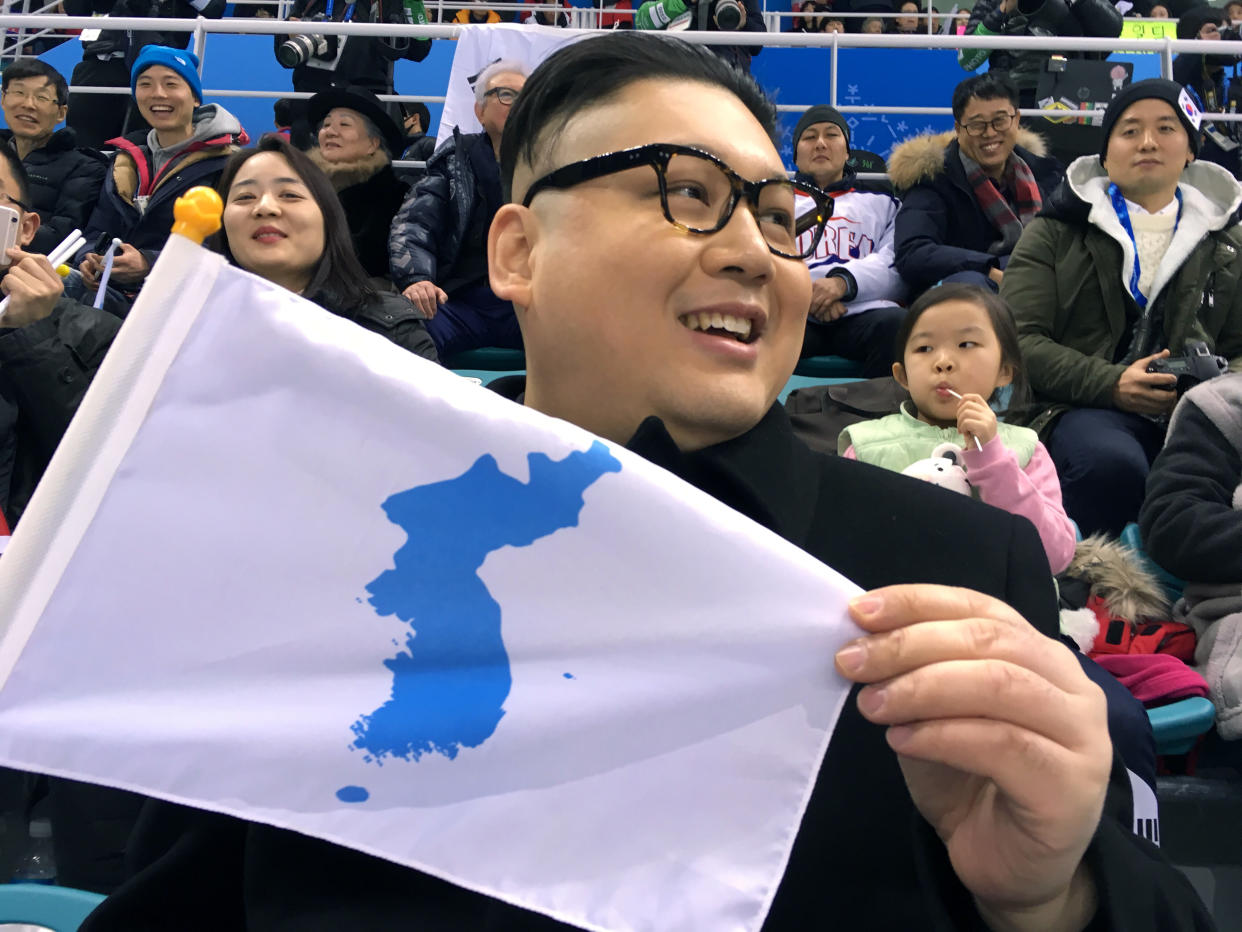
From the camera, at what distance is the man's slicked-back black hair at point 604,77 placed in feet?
4.15

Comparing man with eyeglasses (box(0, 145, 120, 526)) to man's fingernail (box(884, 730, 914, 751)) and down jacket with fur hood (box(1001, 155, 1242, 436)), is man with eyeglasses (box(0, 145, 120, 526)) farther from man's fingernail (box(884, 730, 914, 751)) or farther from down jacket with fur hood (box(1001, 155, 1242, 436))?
down jacket with fur hood (box(1001, 155, 1242, 436))

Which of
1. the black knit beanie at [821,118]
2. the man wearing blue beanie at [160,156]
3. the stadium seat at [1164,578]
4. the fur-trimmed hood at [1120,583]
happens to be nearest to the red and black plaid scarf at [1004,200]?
the black knit beanie at [821,118]

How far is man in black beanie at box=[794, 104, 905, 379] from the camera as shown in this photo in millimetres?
4434

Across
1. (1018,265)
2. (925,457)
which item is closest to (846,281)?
(1018,265)

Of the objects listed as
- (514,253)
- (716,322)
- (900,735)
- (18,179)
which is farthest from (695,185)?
(18,179)

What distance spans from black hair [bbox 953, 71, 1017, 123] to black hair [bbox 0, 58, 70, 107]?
13.8 ft

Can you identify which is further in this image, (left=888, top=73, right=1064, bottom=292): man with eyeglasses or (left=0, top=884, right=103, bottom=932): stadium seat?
(left=888, top=73, right=1064, bottom=292): man with eyeglasses

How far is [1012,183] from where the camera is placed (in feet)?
16.5

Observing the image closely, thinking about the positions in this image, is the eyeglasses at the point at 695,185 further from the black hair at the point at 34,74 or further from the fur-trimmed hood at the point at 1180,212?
the black hair at the point at 34,74

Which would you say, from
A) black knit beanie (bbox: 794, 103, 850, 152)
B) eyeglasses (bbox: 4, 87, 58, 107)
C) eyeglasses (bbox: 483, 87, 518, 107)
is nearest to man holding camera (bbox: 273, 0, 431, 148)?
eyeglasses (bbox: 4, 87, 58, 107)

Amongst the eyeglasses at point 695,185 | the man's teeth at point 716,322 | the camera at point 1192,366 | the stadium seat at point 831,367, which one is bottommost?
the stadium seat at point 831,367

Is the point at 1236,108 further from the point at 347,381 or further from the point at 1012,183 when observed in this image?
the point at 347,381

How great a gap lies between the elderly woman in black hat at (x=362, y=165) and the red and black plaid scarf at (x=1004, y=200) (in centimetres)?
241

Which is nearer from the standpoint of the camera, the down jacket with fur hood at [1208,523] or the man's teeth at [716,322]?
the man's teeth at [716,322]
